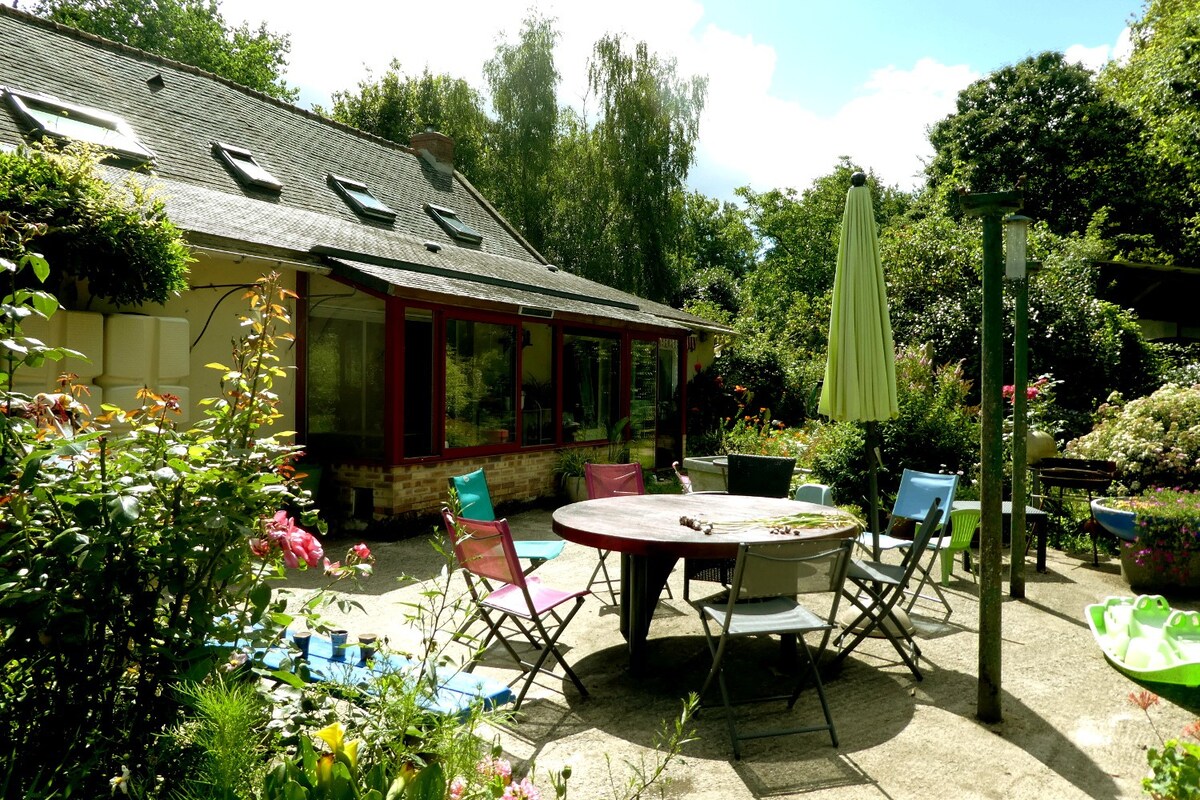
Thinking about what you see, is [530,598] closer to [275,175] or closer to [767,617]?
[767,617]

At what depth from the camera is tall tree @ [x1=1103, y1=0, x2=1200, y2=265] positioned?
18.8 m

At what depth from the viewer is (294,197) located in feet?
35.6

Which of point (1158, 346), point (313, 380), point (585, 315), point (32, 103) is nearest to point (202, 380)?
point (313, 380)

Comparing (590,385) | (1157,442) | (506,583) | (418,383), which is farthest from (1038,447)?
(506,583)

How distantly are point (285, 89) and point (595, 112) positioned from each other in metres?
17.1

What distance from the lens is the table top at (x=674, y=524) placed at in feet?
13.3

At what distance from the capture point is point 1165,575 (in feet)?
20.8

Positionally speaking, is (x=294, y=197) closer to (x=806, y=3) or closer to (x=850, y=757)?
(x=806, y=3)

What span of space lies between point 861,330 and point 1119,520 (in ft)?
10.4

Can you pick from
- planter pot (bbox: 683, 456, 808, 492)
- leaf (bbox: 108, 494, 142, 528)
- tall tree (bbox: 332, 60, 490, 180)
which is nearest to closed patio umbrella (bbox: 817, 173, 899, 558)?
planter pot (bbox: 683, 456, 808, 492)

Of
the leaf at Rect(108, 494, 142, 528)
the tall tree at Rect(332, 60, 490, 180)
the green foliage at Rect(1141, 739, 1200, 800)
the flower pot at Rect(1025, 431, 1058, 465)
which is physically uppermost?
the tall tree at Rect(332, 60, 490, 180)

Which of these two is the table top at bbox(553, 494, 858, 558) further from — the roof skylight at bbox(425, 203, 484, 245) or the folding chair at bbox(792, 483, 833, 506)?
the roof skylight at bbox(425, 203, 484, 245)

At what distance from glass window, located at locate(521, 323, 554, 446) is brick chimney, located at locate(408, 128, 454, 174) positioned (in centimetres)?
749

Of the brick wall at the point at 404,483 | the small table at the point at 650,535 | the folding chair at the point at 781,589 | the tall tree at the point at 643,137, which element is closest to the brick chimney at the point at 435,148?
the tall tree at the point at 643,137
